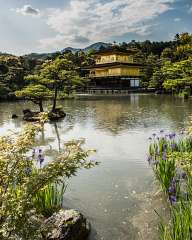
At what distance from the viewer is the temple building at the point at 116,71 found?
38.6m

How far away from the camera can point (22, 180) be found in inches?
116

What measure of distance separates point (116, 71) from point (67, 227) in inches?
1424

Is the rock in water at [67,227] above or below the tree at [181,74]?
below

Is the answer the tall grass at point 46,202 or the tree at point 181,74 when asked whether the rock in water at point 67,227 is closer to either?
the tall grass at point 46,202

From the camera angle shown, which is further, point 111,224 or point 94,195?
point 94,195

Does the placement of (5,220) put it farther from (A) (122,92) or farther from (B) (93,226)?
(A) (122,92)

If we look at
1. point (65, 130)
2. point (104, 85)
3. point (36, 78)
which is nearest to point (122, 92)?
point (104, 85)

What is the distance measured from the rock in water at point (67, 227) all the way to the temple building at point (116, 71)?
1349 inches

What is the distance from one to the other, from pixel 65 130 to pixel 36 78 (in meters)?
4.92

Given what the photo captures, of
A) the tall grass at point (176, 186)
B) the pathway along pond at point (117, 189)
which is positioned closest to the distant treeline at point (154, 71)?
the pathway along pond at point (117, 189)

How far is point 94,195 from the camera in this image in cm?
500

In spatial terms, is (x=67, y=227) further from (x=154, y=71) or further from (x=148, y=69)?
(x=148, y=69)

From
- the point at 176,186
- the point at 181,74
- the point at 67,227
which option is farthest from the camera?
the point at 181,74

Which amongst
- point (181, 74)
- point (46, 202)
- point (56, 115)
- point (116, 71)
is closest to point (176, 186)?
point (46, 202)
